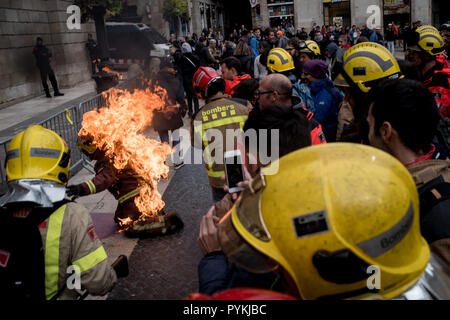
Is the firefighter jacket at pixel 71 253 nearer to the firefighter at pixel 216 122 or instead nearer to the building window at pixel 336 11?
the firefighter at pixel 216 122

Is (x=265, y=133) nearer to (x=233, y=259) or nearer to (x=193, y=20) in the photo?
(x=233, y=259)

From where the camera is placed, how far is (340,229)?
1.22 m

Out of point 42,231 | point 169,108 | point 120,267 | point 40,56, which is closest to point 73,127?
point 169,108

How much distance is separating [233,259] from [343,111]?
8.60ft

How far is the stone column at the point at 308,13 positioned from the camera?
41156 millimetres

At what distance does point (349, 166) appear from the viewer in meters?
1.27

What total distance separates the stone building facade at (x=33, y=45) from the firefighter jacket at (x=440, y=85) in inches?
526

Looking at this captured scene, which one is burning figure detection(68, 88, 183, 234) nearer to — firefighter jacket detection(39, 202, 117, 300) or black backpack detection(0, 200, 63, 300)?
firefighter jacket detection(39, 202, 117, 300)

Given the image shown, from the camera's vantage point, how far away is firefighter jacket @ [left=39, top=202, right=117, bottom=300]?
7.05 feet

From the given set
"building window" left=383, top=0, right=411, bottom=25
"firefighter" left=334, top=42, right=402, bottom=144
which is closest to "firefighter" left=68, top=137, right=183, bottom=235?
"firefighter" left=334, top=42, right=402, bottom=144

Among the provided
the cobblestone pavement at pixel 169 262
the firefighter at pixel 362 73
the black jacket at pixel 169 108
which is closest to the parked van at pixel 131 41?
the black jacket at pixel 169 108

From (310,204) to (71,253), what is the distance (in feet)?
5.08

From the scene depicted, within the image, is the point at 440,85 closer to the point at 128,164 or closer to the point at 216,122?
the point at 216,122
